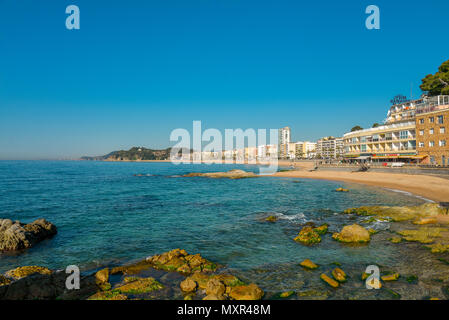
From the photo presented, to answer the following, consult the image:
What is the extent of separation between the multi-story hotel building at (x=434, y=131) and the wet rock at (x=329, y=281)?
5446 centimetres

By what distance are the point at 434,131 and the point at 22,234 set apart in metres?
68.7

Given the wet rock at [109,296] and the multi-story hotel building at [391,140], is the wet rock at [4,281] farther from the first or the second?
the multi-story hotel building at [391,140]

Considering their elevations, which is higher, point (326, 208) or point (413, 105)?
point (413, 105)

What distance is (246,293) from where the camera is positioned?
9.74m

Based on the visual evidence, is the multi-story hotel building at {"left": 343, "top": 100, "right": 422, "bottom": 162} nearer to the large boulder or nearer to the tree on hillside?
the tree on hillside

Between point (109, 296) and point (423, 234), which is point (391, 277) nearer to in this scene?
point (423, 234)

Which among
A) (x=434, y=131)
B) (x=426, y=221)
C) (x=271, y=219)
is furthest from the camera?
(x=434, y=131)

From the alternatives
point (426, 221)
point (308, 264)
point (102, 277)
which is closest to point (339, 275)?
point (308, 264)

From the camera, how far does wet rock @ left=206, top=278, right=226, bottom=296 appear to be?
9.80 meters

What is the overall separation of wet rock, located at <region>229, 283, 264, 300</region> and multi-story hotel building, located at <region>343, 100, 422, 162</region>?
208ft

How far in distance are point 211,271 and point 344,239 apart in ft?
31.3

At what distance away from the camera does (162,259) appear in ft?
44.2

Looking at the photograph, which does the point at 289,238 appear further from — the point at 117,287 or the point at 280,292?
the point at 117,287
